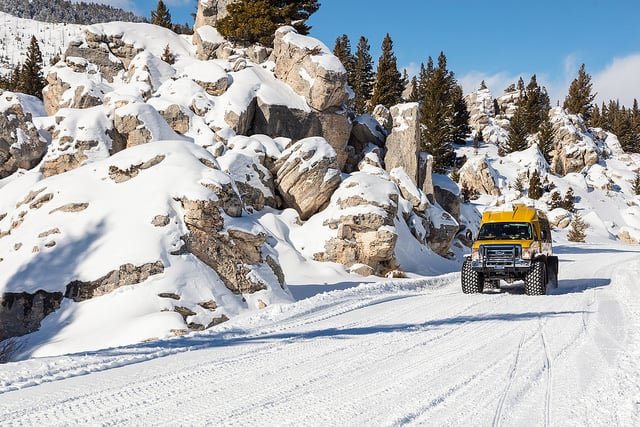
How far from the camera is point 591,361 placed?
20.5 ft

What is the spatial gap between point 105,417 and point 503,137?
81.1 m

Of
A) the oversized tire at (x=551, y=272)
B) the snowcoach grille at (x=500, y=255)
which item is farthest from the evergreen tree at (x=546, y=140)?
the snowcoach grille at (x=500, y=255)

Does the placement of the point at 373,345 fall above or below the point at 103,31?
below

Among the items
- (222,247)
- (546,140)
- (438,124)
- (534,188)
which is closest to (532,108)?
(546,140)

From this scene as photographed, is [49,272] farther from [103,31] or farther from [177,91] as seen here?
[103,31]

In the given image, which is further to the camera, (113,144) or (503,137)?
(503,137)

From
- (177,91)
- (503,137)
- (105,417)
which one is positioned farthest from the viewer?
(503,137)

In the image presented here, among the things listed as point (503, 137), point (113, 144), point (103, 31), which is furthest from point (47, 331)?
point (503, 137)

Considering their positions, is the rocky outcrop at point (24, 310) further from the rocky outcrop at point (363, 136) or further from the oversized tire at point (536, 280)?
the rocky outcrop at point (363, 136)

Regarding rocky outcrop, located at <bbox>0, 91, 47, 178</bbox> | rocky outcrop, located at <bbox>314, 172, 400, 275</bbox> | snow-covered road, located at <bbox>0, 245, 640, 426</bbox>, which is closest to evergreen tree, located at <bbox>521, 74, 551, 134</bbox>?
rocky outcrop, located at <bbox>314, 172, 400, 275</bbox>

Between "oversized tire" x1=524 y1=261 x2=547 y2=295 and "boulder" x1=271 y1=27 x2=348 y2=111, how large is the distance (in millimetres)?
20682

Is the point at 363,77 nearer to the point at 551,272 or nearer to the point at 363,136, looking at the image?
the point at 363,136

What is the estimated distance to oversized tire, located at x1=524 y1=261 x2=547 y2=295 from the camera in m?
13.1

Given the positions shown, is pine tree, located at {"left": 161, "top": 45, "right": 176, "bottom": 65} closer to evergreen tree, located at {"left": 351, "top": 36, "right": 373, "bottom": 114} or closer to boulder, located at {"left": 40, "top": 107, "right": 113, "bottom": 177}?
boulder, located at {"left": 40, "top": 107, "right": 113, "bottom": 177}
